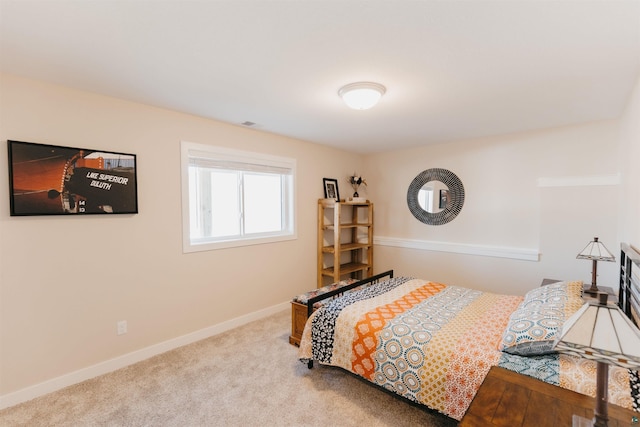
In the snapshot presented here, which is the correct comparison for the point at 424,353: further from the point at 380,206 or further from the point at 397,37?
the point at 380,206

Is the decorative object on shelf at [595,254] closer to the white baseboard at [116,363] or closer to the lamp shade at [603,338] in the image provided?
the lamp shade at [603,338]

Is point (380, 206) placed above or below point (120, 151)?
below

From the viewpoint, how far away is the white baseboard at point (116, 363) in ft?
6.85

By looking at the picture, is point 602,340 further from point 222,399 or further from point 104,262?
point 104,262

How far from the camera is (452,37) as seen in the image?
1549 millimetres

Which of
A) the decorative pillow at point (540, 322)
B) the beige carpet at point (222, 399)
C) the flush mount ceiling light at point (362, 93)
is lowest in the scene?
the beige carpet at point (222, 399)

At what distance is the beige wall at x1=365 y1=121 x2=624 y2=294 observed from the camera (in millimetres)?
3041

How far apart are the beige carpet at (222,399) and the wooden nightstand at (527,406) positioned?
2.65ft

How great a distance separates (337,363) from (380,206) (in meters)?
3.01

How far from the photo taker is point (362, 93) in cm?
214

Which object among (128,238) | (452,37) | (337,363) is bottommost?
(337,363)

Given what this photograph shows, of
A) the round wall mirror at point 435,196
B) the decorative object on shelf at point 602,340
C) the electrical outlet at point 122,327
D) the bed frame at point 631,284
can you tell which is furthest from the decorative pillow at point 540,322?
the electrical outlet at point 122,327

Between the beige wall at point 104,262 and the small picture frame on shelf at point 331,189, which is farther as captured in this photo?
the small picture frame on shelf at point 331,189

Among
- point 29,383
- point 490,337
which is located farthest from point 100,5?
point 490,337
